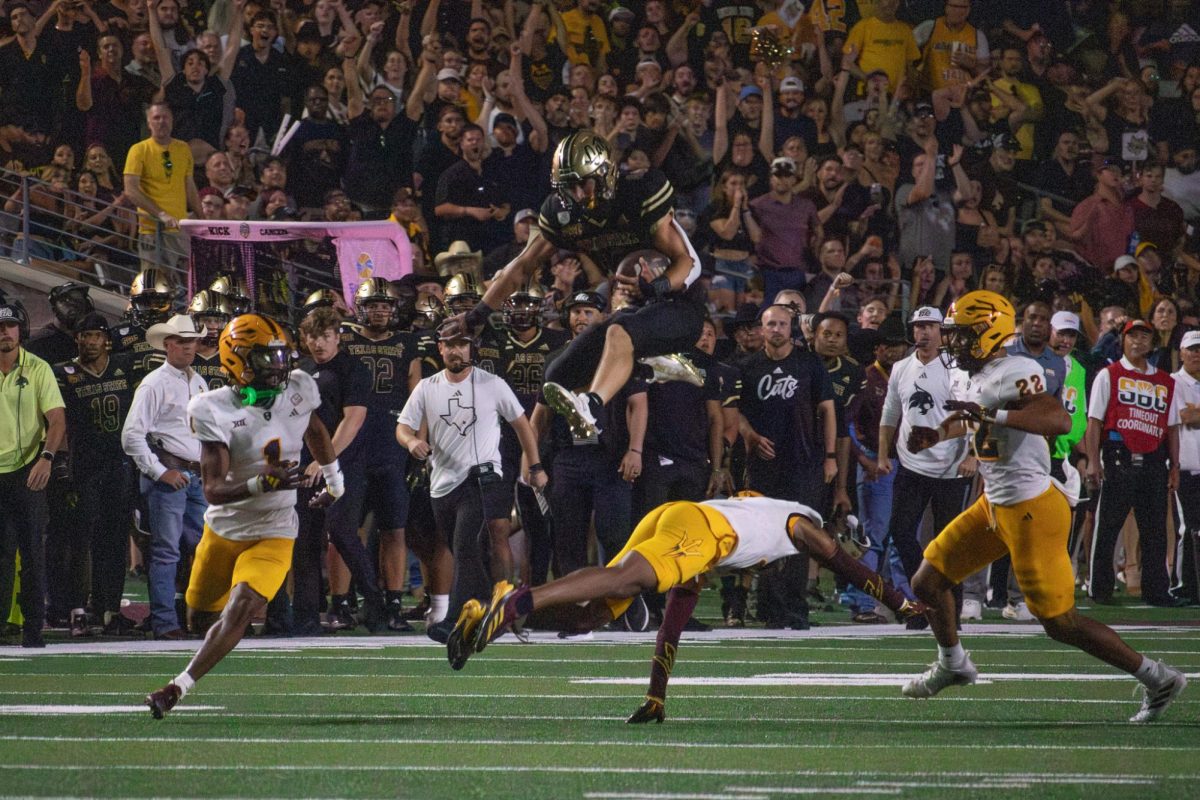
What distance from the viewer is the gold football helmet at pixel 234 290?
42.1 feet

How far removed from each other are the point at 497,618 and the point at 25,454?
5.60 metres

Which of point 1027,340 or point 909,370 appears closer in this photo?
point 909,370

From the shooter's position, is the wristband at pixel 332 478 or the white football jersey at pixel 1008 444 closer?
the white football jersey at pixel 1008 444

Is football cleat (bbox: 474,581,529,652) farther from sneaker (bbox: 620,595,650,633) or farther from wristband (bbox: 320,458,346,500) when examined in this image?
sneaker (bbox: 620,595,650,633)

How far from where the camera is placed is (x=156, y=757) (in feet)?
21.8

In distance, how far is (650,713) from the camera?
7.57 metres

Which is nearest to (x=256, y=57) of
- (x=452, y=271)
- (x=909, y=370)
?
(x=452, y=271)

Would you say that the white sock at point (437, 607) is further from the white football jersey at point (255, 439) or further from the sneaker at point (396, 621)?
the white football jersey at point (255, 439)

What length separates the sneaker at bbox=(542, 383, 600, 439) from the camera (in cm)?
860

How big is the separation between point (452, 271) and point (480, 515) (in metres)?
4.24

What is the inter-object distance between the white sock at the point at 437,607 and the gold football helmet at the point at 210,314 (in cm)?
221

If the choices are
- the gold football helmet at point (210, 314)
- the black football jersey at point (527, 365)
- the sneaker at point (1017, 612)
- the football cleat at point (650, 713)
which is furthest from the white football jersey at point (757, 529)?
the sneaker at point (1017, 612)

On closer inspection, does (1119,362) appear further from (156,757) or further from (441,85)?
(156,757)

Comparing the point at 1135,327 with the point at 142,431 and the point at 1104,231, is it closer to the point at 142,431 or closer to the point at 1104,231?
the point at 1104,231
